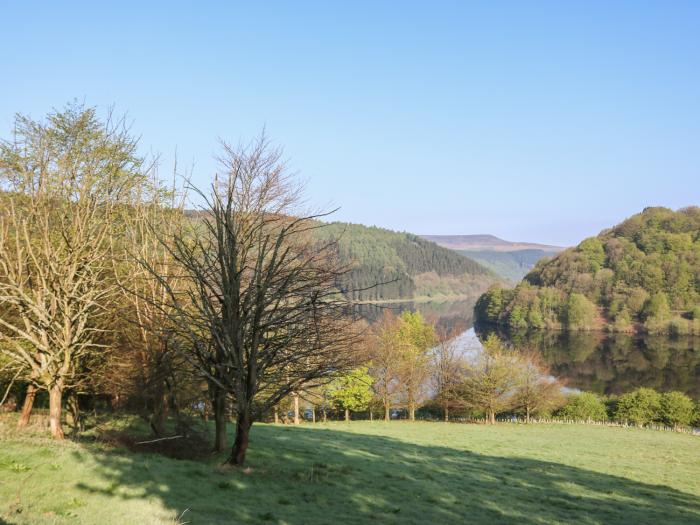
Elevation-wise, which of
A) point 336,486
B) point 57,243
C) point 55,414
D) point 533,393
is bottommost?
point 533,393

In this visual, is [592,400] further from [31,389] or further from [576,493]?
[31,389]

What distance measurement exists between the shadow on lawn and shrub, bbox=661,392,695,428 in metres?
37.9

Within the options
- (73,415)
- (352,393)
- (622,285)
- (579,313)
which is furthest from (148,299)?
(622,285)

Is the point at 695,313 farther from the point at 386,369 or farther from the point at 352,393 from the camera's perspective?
the point at 352,393

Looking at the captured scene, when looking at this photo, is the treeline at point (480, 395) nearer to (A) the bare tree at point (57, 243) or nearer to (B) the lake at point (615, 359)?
(B) the lake at point (615, 359)

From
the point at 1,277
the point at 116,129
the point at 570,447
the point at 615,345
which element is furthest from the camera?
the point at 615,345

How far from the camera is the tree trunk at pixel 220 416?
17.6 m

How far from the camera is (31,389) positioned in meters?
19.6

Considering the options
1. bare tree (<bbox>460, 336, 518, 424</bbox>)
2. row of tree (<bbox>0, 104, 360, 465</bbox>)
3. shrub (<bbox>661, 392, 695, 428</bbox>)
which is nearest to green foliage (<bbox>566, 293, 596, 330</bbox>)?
shrub (<bbox>661, 392, 695, 428</bbox>)

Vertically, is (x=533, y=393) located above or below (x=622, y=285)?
below

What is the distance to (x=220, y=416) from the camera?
17.8m

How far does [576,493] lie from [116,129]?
74.6 feet

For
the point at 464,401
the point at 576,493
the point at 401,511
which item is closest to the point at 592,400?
the point at 464,401

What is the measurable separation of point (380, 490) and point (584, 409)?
1926 inches
